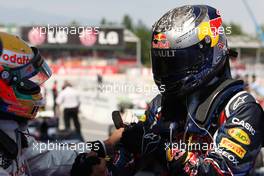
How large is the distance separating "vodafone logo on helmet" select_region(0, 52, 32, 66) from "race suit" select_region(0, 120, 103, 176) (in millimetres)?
235

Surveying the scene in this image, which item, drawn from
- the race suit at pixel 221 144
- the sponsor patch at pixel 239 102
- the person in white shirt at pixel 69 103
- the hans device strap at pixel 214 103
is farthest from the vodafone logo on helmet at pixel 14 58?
the person in white shirt at pixel 69 103

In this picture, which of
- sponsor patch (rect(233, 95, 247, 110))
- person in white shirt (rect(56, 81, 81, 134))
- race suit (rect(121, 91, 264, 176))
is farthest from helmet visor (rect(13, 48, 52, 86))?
person in white shirt (rect(56, 81, 81, 134))

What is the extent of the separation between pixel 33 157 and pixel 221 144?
0.91 meters

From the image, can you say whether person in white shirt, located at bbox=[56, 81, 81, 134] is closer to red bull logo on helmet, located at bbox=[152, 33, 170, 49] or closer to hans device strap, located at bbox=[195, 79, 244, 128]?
A: red bull logo on helmet, located at bbox=[152, 33, 170, 49]

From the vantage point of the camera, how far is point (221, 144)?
6.31 ft

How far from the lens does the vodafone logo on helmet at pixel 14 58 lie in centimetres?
187

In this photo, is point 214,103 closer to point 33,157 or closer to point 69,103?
point 33,157

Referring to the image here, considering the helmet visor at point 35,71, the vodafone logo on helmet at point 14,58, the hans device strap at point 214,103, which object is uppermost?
the vodafone logo on helmet at point 14,58

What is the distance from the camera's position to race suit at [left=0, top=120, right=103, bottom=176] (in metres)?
1.91

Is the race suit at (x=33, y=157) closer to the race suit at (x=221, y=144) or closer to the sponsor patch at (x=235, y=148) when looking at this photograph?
the race suit at (x=221, y=144)

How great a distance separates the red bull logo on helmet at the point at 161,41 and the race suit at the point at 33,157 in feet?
2.21

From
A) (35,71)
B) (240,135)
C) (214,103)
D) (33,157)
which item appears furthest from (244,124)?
(33,157)

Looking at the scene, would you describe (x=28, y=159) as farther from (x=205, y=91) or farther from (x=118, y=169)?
(x=205, y=91)

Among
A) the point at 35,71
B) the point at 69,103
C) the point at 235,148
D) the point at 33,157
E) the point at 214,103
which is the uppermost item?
the point at 35,71
